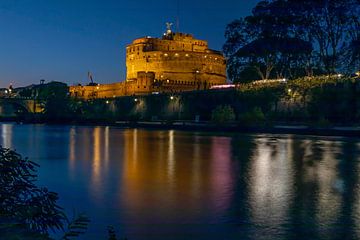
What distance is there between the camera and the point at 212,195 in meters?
15.2

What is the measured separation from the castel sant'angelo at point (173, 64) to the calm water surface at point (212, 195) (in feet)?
331

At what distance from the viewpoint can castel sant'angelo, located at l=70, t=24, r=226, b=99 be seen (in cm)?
13255

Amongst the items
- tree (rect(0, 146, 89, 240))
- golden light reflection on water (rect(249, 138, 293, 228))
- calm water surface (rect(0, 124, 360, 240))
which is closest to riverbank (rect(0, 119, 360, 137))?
calm water surface (rect(0, 124, 360, 240))

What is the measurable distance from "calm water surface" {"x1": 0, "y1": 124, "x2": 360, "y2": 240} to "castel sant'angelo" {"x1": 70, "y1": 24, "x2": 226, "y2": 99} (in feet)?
331

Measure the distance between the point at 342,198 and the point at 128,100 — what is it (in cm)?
8536

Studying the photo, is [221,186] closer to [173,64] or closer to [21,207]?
[21,207]

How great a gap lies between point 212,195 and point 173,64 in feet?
395

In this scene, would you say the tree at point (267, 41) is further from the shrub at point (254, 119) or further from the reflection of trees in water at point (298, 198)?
the reflection of trees in water at point (298, 198)

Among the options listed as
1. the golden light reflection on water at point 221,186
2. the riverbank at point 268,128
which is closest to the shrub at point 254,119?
the riverbank at point 268,128

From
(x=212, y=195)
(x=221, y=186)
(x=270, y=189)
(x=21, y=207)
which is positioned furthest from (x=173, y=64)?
(x=21, y=207)

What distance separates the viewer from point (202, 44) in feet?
483

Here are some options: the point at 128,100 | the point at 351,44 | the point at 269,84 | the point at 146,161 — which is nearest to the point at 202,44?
the point at 128,100

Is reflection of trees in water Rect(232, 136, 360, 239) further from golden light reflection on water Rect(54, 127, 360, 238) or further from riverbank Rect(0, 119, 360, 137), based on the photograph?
riverbank Rect(0, 119, 360, 137)

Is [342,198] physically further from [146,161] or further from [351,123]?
[351,123]
